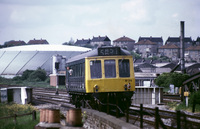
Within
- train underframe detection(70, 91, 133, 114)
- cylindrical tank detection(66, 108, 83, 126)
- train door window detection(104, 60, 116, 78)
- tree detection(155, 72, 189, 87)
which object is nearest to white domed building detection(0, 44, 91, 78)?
tree detection(155, 72, 189, 87)

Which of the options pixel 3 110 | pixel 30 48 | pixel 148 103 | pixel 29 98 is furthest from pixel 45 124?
pixel 30 48

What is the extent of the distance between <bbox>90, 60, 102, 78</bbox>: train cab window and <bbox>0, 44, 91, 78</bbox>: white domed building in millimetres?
110173

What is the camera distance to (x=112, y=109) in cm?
2138

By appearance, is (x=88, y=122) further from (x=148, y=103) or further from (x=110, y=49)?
(x=148, y=103)

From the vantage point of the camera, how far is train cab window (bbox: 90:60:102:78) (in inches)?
784

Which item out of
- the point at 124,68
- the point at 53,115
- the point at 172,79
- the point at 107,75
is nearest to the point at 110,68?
the point at 107,75

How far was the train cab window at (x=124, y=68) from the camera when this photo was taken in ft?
65.9

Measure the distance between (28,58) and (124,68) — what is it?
11583 cm

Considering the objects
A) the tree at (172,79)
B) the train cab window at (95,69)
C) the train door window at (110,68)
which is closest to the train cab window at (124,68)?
the train door window at (110,68)

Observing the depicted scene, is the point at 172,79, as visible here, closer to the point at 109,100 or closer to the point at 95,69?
the point at 109,100

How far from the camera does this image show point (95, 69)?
2000cm

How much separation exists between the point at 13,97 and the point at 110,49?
14.8 meters

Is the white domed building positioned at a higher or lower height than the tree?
higher

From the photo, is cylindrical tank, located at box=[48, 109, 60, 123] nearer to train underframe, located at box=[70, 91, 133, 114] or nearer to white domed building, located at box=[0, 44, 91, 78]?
train underframe, located at box=[70, 91, 133, 114]
